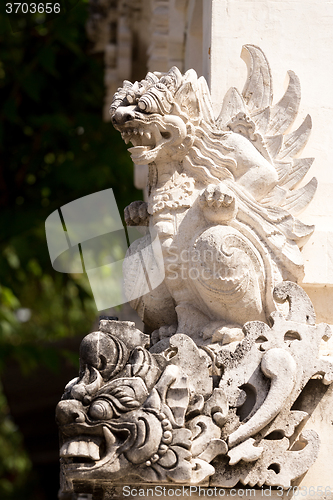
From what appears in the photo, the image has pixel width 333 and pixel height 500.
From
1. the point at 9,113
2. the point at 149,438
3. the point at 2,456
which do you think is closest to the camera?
the point at 149,438

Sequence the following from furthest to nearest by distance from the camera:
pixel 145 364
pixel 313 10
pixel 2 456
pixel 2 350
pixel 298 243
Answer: pixel 2 456, pixel 2 350, pixel 313 10, pixel 298 243, pixel 145 364

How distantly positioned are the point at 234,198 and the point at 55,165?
519 centimetres

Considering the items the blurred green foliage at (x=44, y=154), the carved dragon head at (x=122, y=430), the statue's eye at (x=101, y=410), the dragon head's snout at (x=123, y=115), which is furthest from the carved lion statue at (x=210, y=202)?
the blurred green foliage at (x=44, y=154)

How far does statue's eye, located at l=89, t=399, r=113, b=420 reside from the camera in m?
2.33

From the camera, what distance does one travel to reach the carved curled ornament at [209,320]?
92.7 inches

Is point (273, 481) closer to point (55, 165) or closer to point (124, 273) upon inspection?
point (124, 273)

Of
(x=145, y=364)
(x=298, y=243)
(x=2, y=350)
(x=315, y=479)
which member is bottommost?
(x=2, y=350)

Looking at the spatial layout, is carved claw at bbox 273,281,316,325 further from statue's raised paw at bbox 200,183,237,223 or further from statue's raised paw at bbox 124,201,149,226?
statue's raised paw at bbox 124,201,149,226

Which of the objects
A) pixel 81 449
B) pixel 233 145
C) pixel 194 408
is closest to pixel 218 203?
pixel 233 145

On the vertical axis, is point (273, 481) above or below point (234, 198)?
below

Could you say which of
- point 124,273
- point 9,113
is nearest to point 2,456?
point 9,113

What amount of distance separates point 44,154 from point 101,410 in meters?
5.88

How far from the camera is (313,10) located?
3.28m

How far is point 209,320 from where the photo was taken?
2.89 meters
